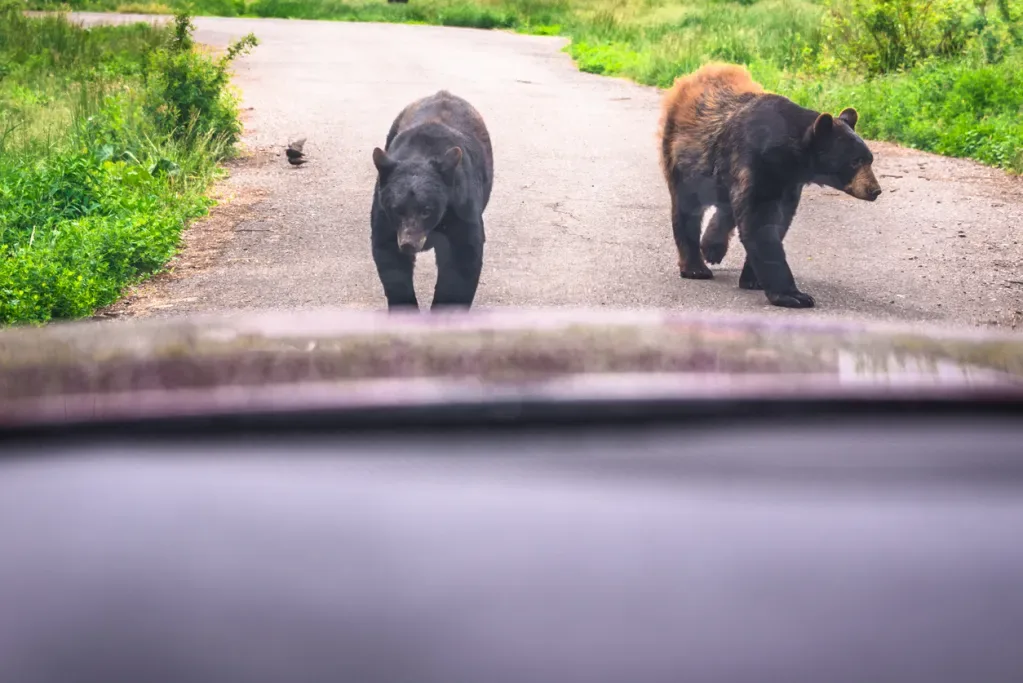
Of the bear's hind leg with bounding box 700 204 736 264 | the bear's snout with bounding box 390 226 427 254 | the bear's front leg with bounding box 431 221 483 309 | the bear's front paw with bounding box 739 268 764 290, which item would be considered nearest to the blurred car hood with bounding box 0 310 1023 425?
the bear's snout with bounding box 390 226 427 254

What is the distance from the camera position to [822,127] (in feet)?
16.4

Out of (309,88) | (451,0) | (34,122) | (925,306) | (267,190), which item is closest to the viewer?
(925,306)

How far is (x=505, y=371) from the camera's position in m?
0.76

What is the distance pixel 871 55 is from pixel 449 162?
6.80m

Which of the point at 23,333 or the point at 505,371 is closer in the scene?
the point at 505,371

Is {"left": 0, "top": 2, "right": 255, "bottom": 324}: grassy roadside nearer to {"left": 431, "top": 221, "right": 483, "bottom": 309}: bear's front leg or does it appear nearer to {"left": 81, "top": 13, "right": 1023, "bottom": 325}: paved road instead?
{"left": 81, "top": 13, "right": 1023, "bottom": 325}: paved road

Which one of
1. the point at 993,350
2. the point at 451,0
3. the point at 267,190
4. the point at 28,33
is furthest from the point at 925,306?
the point at 451,0

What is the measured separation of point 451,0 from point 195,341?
20586 millimetres

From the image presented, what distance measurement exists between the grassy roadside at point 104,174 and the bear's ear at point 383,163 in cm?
137

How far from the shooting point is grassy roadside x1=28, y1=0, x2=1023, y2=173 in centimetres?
867

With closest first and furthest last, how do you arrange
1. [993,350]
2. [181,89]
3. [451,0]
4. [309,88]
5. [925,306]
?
[993,350]
[925,306]
[181,89]
[309,88]
[451,0]

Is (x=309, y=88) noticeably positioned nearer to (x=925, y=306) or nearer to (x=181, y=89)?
(x=181, y=89)

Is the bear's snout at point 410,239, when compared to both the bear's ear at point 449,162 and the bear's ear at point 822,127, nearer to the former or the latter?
the bear's ear at point 449,162

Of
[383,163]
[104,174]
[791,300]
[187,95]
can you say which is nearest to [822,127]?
[791,300]
